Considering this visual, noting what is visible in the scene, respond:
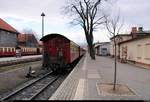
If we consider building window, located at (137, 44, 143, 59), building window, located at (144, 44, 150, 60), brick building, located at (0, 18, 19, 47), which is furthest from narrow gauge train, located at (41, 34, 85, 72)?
brick building, located at (0, 18, 19, 47)

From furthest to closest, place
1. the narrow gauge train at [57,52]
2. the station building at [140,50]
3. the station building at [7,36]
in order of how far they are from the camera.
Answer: the station building at [7,36], the station building at [140,50], the narrow gauge train at [57,52]

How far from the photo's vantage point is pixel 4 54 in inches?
1838

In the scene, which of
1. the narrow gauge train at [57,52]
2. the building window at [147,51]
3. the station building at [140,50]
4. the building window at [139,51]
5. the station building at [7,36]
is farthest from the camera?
the station building at [7,36]

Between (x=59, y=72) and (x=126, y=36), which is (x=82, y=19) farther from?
(x=59, y=72)

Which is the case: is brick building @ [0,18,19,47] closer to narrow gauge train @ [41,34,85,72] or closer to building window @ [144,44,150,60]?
narrow gauge train @ [41,34,85,72]

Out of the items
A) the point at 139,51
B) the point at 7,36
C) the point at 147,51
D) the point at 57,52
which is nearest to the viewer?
the point at 57,52

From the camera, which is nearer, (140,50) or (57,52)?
(57,52)

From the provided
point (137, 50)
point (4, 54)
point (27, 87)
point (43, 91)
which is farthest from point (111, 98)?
point (4, 54)

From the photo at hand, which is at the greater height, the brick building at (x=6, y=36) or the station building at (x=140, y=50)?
the brick building at (x=6, y=36)

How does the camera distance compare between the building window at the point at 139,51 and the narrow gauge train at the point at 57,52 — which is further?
the building window at the point at 139,51

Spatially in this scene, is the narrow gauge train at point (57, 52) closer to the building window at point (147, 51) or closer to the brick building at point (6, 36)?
the building window at point (147, 51)

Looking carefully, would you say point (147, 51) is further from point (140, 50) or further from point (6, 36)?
point (6, 36)

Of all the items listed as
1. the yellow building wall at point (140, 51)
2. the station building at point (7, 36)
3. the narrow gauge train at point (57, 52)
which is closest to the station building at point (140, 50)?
the yellow building wall at point (140, 51)

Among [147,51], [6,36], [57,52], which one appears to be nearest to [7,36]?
[6,36]
